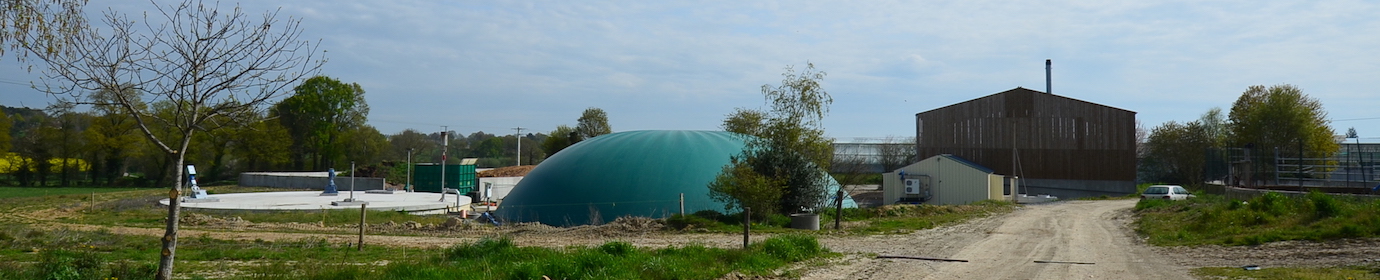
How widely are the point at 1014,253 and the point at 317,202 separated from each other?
31376mm

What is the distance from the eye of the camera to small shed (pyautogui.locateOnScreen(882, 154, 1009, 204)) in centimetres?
4044

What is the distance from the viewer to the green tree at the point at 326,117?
222 feet

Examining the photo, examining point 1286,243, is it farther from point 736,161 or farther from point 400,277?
point 400,277

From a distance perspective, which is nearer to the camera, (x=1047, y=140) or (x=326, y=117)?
(x=1047, y=140)

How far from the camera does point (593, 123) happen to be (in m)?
76.6

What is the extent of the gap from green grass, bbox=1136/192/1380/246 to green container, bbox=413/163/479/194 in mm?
39002

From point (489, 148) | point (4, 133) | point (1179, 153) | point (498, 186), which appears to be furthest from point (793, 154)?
point (489, 148)

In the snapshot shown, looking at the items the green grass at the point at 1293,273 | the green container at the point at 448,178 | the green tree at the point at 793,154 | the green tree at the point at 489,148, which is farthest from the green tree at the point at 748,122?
the green tree at the point at 489,148

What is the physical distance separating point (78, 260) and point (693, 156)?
22501 millimetres

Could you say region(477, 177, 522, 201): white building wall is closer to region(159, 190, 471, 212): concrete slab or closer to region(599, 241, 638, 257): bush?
region(159, 190, 471, 212): concrete slab

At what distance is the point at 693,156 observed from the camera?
3156cm

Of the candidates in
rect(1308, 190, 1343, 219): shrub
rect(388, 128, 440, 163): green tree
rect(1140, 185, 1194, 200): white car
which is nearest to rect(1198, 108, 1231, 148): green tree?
rect(1140, 185, 1194, 200): white car

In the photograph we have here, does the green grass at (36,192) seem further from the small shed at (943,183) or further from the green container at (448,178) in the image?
the small shed at (943,183)

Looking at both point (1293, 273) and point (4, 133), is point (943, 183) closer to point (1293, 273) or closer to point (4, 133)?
point (1293, 273)
